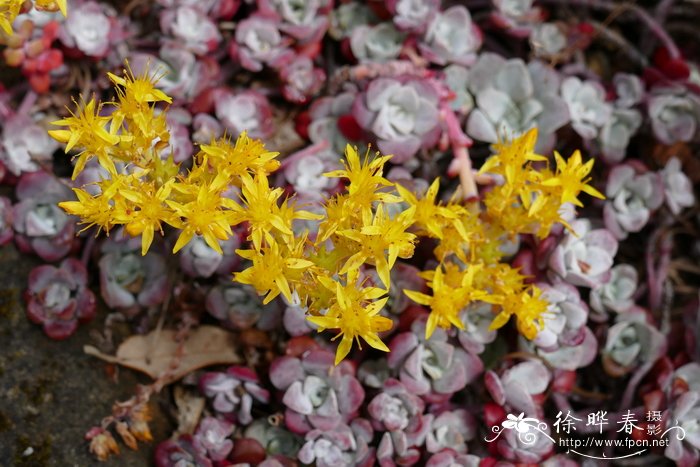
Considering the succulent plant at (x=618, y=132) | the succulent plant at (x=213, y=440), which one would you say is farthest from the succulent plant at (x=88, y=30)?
the succulent plant at (x=618, y=132)

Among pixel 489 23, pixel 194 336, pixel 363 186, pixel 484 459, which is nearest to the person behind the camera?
pixel 363 186

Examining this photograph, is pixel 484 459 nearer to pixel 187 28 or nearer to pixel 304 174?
pixel 304 174

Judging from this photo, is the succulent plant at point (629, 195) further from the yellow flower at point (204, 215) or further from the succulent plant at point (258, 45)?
the yellow flower at point (204, 215)

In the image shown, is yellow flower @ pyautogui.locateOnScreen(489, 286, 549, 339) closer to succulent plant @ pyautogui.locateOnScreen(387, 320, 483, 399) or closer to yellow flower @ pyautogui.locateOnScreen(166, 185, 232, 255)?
succulent plant @ pyautogui.locateOnScreen(387, 320, 483, 399)

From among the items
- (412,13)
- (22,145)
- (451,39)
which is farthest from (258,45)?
(22,145)

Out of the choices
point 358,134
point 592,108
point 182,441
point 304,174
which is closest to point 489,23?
point 592,108

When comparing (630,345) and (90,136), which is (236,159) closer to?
(90,136)
